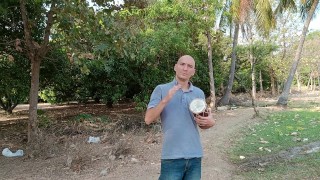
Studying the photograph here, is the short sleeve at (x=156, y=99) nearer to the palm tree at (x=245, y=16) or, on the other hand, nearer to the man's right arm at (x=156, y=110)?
the man's right arm at (x=156, y=110)

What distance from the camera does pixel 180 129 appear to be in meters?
2.73

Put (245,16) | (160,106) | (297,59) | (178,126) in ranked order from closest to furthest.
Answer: (160,106) → (178,126) → (245,16) → (297,59)

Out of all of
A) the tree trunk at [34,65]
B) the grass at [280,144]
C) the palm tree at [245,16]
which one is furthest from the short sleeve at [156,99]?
the palm tree at [245,16]

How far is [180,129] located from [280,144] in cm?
570

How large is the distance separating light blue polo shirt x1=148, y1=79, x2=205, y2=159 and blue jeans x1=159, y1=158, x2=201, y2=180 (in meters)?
0.05

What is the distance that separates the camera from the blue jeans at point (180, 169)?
8.93 ft

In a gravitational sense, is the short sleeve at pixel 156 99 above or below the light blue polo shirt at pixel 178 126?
above

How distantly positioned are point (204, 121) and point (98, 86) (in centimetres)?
1119

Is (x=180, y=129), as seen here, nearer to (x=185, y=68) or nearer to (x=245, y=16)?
(x=185, y=68)

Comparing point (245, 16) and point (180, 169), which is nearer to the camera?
point (180, 169)

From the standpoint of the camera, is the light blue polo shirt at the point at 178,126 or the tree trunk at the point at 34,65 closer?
the light blue polo shirt at the point at 178,126

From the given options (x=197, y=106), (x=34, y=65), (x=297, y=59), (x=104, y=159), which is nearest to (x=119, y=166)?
(x=104, y=159)

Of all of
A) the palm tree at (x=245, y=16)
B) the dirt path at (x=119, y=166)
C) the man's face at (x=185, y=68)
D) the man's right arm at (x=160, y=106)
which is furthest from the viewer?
the palm tree at (x=245, y=16)

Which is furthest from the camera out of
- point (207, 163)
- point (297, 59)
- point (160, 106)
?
point (297, 59)
